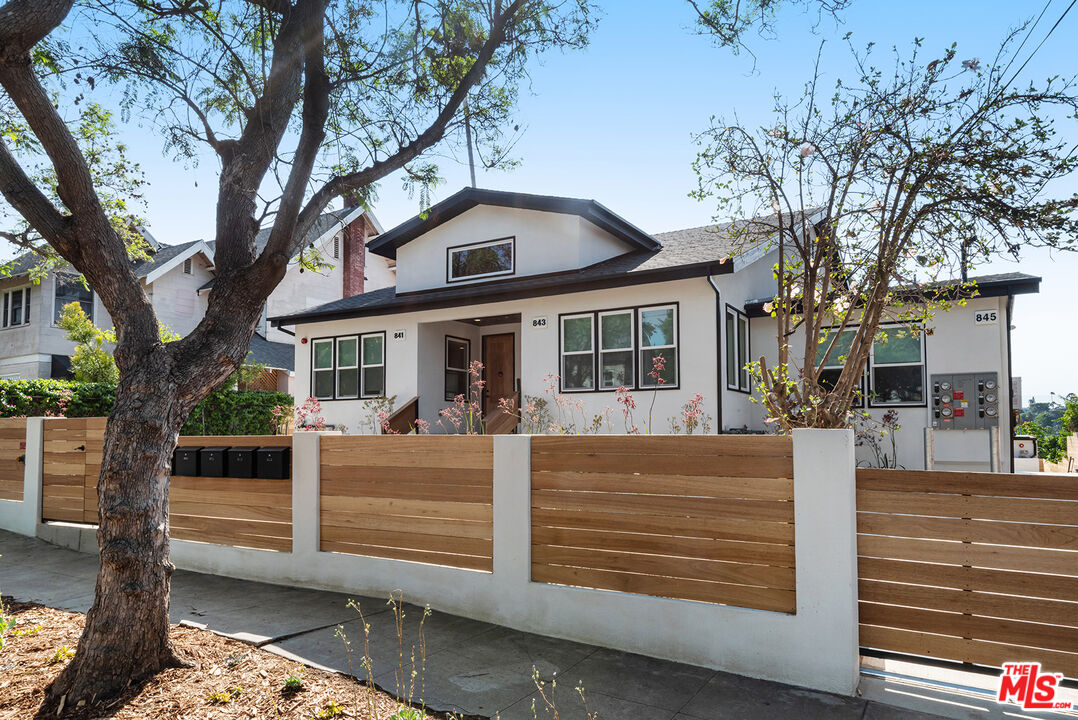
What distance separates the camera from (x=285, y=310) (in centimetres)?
2402

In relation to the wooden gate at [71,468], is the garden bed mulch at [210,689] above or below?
below

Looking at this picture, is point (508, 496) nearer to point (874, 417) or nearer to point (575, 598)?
point (575, 598)

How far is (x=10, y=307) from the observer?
23266mm

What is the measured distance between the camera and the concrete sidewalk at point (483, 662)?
148 inches

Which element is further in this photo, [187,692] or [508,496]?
[508,496]

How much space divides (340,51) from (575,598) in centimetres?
507

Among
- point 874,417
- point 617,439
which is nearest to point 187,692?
point 617,439

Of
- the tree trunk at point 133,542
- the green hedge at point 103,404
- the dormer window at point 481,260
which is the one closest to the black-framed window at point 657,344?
the dormer window at point 481,260

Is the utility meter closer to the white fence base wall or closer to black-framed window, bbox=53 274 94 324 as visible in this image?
the white fence base wall

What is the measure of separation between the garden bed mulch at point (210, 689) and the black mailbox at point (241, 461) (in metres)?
2.21

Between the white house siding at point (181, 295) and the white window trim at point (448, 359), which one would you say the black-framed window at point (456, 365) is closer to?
the white window trim at point (448, 359)

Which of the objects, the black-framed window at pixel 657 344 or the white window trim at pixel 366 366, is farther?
the white window trim at pixel 366 366

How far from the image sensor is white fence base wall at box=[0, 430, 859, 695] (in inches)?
158

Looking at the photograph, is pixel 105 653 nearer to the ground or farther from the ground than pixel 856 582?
nearer to the ground
